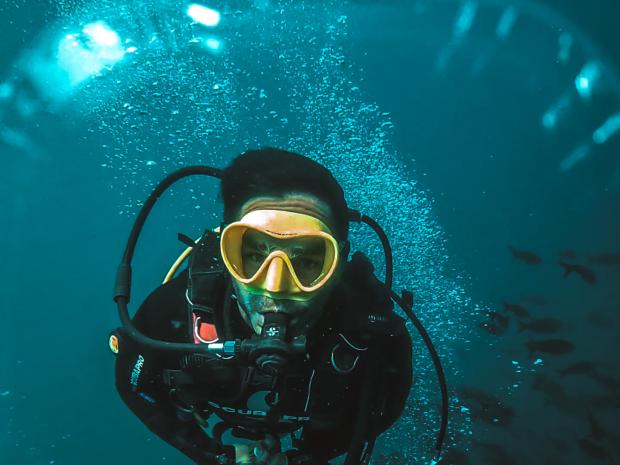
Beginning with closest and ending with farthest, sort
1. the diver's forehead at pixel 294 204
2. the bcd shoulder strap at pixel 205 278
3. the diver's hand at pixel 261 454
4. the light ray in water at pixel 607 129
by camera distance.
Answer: the diver's hand at pixel 261 454, the diver's forehead at pixel 294 204, the bcd shoulder strap at pixel 205 278, the light ray in water at pixel 607 129

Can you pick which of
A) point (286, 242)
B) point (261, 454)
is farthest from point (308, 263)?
point (261, 454)

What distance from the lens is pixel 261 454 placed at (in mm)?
2197

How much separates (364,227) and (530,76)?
23.3 feet

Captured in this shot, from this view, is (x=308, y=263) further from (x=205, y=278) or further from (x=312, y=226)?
(x=205, y=278)

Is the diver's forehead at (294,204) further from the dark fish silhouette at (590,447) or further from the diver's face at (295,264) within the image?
the dark fish silhouette at (590,447)

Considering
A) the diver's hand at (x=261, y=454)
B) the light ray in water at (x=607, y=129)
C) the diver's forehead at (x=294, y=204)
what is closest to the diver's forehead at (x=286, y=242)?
the diver's forehead at (x=294, y=204)

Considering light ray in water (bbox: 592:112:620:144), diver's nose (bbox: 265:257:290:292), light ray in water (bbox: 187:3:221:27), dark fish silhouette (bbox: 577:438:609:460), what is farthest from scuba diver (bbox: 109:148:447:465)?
light ray in water (bbox: 592:112:620:144)

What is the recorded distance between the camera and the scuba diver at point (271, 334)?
211 cm

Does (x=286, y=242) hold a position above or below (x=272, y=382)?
above

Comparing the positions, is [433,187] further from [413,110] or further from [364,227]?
[364,227]

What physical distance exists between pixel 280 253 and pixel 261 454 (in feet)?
3.44

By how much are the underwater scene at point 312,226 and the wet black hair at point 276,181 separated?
2cm

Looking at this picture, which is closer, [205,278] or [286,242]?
[286,242]

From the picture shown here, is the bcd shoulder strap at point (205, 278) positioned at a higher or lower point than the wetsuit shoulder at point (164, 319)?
higher
